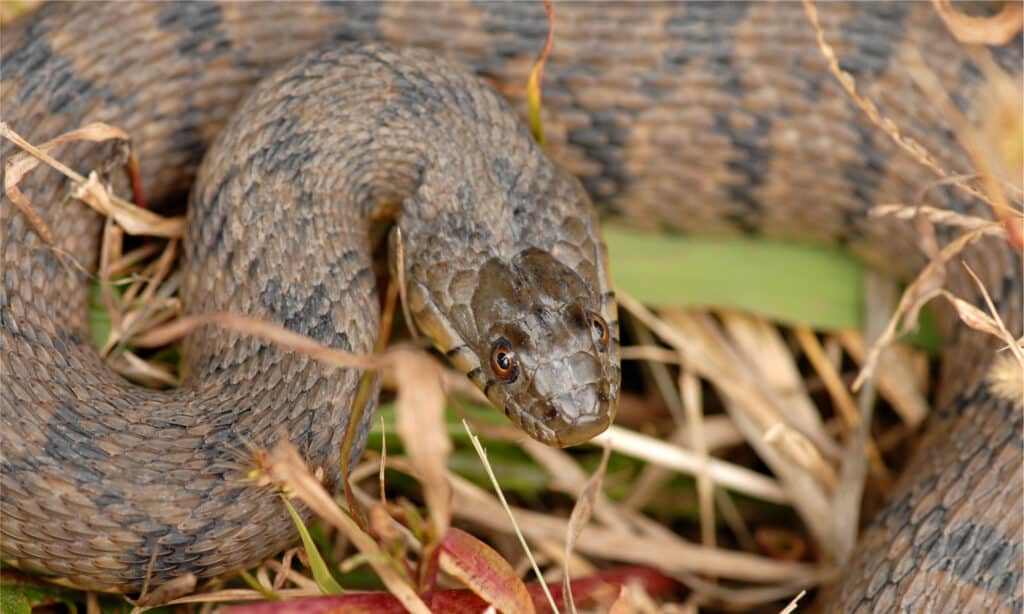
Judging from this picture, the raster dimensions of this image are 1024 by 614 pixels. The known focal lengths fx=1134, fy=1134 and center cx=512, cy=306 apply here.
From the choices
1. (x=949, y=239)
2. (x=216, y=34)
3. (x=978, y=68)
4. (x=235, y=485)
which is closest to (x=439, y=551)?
(x=235, y=485)

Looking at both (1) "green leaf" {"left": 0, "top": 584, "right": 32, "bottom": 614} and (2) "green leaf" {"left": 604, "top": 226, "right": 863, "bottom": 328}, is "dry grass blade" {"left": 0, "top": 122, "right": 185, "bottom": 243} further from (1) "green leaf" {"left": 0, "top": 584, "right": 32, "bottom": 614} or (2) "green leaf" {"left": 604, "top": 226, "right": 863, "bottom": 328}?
(2) "green leaf" {"left": 604, "top": 226, "right": 863, "bottom": 328}

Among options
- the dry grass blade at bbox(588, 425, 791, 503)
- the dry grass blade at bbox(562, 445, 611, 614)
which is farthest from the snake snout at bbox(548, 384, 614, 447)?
the dry grass blade at bbox(588, 425, 791, 503)

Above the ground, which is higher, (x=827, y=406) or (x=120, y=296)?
(x=120, y=296)

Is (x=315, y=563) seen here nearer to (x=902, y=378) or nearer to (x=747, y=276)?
(x=747, y=276)

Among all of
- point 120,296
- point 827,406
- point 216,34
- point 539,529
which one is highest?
point 216,34

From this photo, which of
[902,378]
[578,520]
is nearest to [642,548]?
[578,520]

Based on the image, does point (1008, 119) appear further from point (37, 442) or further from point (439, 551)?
point (37, 442)
